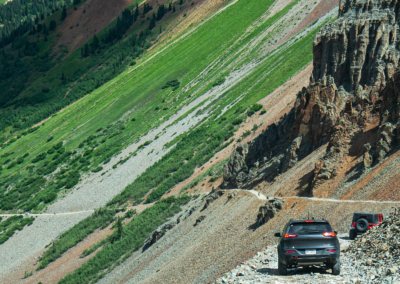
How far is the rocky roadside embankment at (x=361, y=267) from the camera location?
13492 millimetres

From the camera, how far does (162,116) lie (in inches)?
3834

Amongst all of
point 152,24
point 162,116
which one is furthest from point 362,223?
point 152,24

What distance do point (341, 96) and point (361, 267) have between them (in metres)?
28.8

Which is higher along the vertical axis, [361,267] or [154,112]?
[361,267]

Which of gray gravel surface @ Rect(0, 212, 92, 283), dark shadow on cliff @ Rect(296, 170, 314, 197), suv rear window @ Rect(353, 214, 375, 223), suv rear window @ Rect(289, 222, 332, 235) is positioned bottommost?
gray gravel surface @ Rect(0, 212, 92, 283)

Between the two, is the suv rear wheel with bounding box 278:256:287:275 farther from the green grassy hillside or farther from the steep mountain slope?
the green grassy hillside

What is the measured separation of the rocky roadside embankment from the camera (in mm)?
13492

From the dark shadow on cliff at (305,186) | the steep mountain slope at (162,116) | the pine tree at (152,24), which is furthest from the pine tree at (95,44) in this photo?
the dark shadow on cliff at (305,186)

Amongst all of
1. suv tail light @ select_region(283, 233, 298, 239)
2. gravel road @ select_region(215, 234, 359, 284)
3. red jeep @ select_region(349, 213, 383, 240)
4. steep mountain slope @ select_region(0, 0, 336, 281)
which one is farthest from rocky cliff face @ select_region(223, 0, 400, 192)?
steep mountain slope @ select_region(0, 0, 336, 281)

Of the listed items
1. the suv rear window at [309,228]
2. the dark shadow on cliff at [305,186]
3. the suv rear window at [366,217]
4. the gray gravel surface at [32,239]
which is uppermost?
the suv rear window at [309,228]

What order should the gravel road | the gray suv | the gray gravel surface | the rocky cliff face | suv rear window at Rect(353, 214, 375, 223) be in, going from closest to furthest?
the gravel road < the gray suv < suv rear window at Rect(353, 214, 375, 223) < the rocky cliff face < the gray gravel surface

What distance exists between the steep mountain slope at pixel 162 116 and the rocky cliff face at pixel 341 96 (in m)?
19.7

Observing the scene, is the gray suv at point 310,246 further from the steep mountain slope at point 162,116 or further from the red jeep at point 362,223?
the steep mountain slope at point 162,116

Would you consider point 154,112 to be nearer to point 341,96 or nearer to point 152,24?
point 341,96
